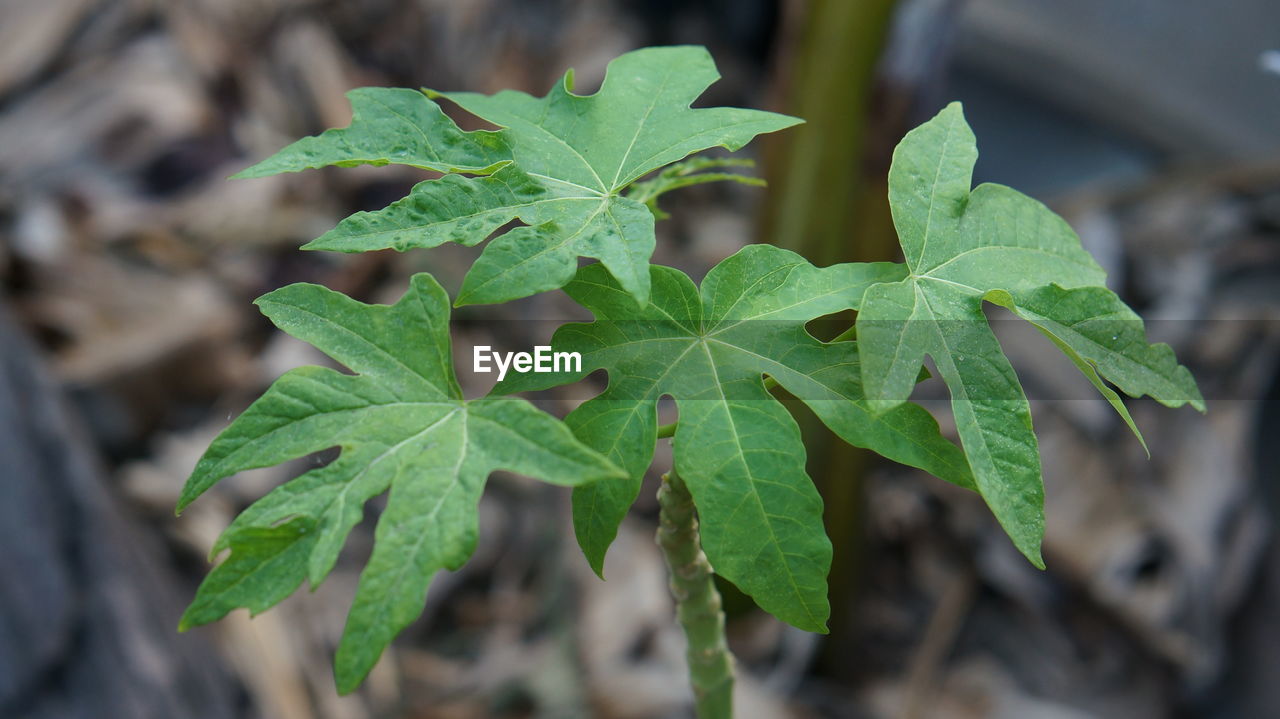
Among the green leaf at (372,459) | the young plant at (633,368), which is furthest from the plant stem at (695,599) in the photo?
the green leaf at (372,459)

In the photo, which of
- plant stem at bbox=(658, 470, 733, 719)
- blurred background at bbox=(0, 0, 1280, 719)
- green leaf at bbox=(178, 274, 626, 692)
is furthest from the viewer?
blurred background at bbox=(0, 0, 1280, 719)

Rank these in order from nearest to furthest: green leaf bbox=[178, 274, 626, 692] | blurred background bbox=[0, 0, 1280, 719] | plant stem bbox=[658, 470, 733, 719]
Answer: green leaf bbox=[178, 274, 626, 692] < plant stem bbox=[658, 470, 733, 719] < blurred background bbox=[0, 0, 1280, 719]

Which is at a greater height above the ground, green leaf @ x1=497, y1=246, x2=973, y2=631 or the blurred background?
green leaf @ x1=497, y1=246, x2=973, y2=631

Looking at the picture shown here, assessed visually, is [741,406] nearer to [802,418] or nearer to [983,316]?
[983,316]

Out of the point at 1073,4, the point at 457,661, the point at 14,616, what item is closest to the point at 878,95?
the point at 1073,4

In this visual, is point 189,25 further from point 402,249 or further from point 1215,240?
point 1215,240

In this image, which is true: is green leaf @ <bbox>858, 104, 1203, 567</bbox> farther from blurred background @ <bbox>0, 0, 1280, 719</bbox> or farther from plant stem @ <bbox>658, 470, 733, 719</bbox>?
blurred background @ <bbox>0, 0, 1280, 719</bbox>

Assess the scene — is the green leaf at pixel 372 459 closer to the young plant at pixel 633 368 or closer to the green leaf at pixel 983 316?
the young plant at pixel 633 368

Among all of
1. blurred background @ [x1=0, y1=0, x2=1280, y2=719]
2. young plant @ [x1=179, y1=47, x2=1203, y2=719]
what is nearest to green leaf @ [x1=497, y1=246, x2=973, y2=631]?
young plant @ [x1=179, y1=47, x2=1203, y2=719]
